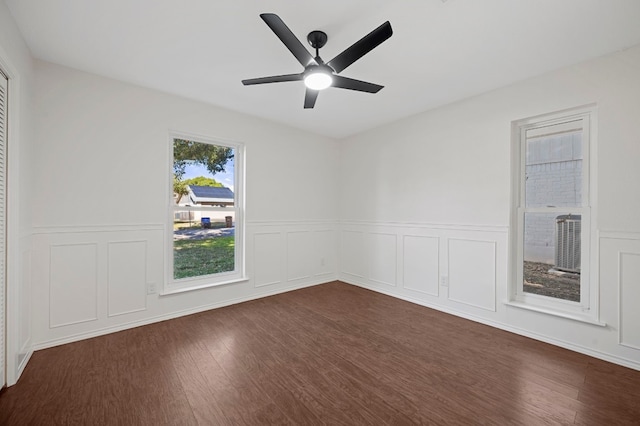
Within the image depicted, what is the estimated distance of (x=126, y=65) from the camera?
8.43 feet

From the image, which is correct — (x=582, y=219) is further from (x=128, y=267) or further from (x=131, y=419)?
(x=128, y=267)

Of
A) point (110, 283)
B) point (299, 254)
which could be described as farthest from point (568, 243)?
point (110, 283)

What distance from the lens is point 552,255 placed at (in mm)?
2816

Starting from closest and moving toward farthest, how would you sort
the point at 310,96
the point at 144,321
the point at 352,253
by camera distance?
1. the point at 310,96
2. the point at 144,321
3. the point at 352,253

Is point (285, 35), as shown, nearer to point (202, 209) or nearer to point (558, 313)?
point (202, 209)

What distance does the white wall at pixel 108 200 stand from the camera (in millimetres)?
2525

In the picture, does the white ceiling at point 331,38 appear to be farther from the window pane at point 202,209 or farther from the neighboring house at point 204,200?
the neighboring house at point 204,200

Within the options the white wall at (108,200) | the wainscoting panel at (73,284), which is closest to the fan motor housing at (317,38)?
the white wall at (108,200)

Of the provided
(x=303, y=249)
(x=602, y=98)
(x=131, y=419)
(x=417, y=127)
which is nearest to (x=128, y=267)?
(x=131, y=419)

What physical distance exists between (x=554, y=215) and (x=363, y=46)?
2.53m

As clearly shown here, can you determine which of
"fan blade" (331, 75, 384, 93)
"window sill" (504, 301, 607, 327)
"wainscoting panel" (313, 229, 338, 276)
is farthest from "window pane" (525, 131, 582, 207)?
"wainscoting panel" (313, 229, 338, 276)

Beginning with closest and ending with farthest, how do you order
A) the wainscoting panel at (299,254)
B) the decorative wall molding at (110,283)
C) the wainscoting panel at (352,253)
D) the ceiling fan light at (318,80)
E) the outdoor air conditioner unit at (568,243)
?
the ceiling fan light at (318,80), the decorative wall molding at (110,283), the outdoor air conditioner unit at (568,243), the wainscoting panel at (299,254), the wainscoting panel at (352,253)

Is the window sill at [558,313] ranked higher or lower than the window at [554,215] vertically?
lower

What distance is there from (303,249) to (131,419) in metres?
3.06
